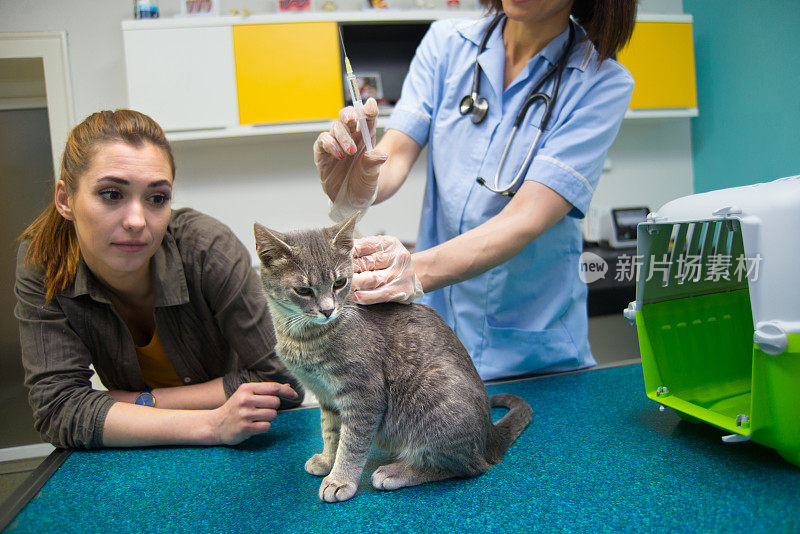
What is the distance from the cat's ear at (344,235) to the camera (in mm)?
943

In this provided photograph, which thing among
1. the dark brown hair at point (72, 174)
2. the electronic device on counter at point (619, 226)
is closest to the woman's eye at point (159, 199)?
the dark brown hair at point (72, 174)

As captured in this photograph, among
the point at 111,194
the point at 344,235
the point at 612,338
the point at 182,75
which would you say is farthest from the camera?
the point at 612,338

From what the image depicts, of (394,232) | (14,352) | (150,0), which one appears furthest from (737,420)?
(14,352)

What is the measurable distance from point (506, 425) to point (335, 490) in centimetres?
39

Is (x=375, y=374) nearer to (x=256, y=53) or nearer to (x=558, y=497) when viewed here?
(x=558, y=497)

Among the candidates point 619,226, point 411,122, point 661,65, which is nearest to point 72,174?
point 411,122

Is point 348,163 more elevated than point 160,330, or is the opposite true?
point 348,163

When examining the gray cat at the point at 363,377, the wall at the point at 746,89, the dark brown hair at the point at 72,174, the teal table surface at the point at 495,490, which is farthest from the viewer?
the wall at the point at 746,89

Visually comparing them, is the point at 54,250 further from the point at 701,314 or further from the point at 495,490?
the point at 701,314

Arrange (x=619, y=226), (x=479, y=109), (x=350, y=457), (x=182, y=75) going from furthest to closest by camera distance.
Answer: (x=619, y=226)
(x=182, y=75)
(x=479, y=109)
(x=350, y=457)

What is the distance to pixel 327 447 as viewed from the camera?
0.96 metres

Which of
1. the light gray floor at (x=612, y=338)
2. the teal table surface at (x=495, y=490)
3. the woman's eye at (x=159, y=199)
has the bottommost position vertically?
the light gray floor at (x=612, y=338)

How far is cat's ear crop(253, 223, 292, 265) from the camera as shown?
0.89m

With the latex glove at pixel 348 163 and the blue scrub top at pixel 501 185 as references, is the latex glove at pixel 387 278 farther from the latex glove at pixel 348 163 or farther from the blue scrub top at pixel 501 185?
the blue scrub top at pixel 501 185
